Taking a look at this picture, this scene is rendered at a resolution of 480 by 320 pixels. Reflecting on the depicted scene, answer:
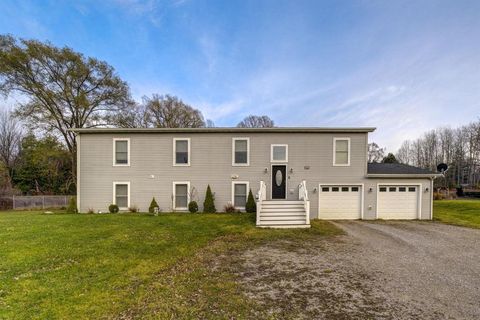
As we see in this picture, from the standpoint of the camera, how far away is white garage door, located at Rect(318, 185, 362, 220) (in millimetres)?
12102

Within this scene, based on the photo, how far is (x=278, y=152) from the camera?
41.0 ft

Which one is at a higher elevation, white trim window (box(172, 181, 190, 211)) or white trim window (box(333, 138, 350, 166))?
white trim window (box(333, 138, 350, 166))

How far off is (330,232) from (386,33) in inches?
431

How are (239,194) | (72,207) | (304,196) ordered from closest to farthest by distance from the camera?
(304,196), (239,194), (72,207)

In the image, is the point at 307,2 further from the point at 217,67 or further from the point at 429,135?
the point at 429,135

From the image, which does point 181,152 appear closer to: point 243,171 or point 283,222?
point 243,171

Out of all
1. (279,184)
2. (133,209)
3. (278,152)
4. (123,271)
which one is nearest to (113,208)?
(133,209)

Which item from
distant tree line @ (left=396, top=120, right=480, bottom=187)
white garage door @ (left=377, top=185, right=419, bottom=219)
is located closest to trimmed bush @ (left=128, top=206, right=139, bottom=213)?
white garage door @ (left=377, top=185, right=419, bottom=219)

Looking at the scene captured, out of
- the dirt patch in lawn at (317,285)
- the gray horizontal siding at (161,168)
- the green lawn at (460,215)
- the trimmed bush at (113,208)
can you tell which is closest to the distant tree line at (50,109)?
the gray horizontal siding at (161,168)

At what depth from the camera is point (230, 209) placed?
12312 millimetres

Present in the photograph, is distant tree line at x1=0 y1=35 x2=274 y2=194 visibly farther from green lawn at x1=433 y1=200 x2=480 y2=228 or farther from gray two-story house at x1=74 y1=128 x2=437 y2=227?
green lawn at x1=433 y1=200 x2=480 y2=228

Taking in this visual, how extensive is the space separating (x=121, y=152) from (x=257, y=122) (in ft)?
82.4

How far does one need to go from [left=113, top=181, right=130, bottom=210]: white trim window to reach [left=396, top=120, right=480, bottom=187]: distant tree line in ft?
151

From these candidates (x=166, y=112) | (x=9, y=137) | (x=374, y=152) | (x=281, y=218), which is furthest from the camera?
(x=374, y=152)
